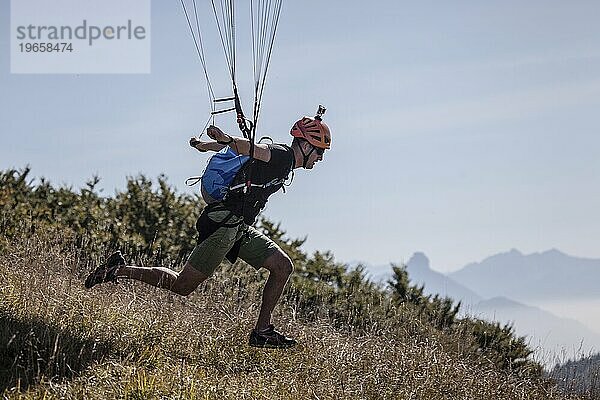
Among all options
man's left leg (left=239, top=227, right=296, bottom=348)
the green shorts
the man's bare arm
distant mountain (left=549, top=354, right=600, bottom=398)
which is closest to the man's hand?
the man's bare arm

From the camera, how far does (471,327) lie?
41.5 ft

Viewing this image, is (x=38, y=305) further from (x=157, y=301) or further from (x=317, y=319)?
(x=317, y=319)

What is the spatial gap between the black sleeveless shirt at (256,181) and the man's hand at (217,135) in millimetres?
665

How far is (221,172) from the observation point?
786cm

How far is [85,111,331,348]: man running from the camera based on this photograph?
7.93 meters

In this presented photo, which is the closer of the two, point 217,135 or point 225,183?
point 217,135

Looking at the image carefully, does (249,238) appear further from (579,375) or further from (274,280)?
(579,375)

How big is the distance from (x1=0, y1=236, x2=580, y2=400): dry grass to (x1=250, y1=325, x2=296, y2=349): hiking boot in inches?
10.2

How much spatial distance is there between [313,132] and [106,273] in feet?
7.43

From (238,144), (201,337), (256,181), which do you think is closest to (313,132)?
(256,181)

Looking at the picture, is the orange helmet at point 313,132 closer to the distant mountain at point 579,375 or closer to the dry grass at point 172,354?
the dry grass at point 172,354

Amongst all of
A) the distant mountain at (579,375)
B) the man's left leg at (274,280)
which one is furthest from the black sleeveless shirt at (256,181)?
the distant mountain at (579,375)

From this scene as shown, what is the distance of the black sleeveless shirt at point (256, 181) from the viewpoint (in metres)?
7.87

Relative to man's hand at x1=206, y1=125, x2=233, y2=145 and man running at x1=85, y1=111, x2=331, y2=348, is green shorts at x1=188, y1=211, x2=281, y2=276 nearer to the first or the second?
man running at x1=85, y1=111, x2=331, y2=348
